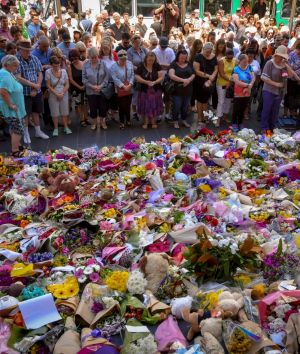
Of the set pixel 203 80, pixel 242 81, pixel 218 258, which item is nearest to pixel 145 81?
pixel 203 80

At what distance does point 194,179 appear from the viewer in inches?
206

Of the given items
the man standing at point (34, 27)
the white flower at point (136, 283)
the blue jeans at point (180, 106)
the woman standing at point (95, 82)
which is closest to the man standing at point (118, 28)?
the man standing at point (34, 27)

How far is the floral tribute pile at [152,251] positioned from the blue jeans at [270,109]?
6.16ft

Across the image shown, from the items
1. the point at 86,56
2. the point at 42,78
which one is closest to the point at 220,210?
the point at 42,78

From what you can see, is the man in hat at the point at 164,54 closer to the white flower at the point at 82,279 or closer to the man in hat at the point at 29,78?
the man in hat at the point at 29,78

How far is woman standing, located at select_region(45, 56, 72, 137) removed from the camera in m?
7.37

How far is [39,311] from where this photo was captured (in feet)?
10.6

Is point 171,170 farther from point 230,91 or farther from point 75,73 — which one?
point 75,73

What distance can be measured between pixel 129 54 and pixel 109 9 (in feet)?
31.0

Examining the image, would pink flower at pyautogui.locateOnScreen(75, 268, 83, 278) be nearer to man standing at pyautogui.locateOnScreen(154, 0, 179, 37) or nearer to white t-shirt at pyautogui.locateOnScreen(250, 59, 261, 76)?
white t-shirt at pyautogui.locateOnScreen(250, 59, 261, 76)

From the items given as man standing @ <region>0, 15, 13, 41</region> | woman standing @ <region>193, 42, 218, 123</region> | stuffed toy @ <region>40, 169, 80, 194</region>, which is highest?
man standing @ <region>0, 15, 13, 41</region>

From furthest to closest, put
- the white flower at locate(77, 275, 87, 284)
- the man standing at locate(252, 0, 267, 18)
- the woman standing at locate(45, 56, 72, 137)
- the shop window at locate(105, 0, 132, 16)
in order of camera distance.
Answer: the shop window at locate(105, 0, 132, 16) < the man standing at locate(252, 0, 267, 18) < the woman standing at locate(45, 56, 72, 137) < the white flower at locate(77, 275, 87, 284)

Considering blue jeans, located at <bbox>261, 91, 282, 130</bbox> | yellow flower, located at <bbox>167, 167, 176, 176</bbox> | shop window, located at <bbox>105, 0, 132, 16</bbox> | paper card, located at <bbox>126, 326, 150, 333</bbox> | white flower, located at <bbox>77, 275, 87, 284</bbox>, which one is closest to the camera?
paper card, located at <bbox>126, 326, 150, 333</bbox>

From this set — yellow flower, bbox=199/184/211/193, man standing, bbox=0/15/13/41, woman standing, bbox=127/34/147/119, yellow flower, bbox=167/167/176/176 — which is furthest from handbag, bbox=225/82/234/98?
man standing, bbox=0/15/13/41
